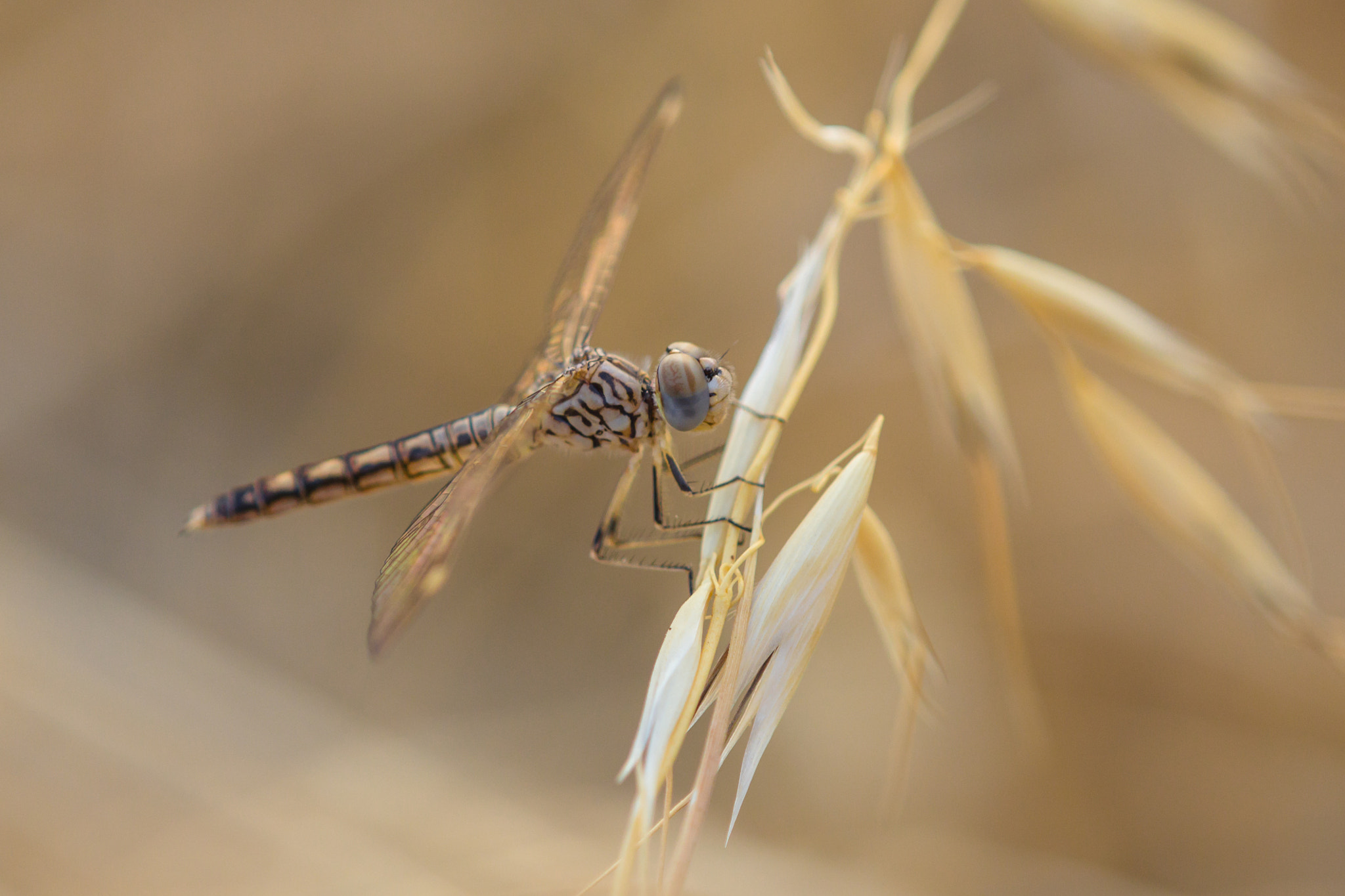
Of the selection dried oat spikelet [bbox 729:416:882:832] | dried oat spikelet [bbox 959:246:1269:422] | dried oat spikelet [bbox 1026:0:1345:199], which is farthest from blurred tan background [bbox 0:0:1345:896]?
dried oat spikelet [bbox 959:246:1269:422]

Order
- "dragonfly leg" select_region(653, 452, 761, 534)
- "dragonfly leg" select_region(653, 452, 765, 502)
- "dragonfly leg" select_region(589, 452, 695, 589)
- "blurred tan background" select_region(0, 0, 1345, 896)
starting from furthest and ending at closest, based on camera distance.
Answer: "blurred tan background" select_region(0, 0, 1345, 896), "dragonfly leg" select_region(589, 452, 695, 589), "dragonfly leg" select_region(653, 452, 761, 534), "dragonfly leg" select_region(653, 452, 765, 502)

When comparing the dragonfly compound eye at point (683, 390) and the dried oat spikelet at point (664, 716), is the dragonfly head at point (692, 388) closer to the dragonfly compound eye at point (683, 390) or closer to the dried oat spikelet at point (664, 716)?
the dragonfly compound eye at point (683, 390)

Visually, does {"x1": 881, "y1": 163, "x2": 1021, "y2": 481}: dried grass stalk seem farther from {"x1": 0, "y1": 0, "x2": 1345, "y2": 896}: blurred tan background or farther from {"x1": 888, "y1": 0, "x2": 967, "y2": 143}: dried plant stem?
{"x1": 0, "y1": 0, "x2": 1345, "y2": 896}: blurred tan background

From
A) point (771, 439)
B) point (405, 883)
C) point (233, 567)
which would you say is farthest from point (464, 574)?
point (771, 439)

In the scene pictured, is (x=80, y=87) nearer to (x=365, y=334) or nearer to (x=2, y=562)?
(x=365, y=334)

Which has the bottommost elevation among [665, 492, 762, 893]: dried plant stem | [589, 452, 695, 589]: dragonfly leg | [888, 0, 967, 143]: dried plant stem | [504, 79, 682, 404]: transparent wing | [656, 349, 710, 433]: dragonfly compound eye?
[665, 492, 762, 893]: dried plant stem
